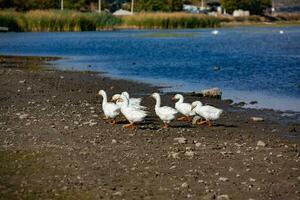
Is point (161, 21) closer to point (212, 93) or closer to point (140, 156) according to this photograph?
point (212, 93)

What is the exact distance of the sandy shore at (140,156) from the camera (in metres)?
10.4

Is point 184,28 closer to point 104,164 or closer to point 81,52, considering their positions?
point 81,52

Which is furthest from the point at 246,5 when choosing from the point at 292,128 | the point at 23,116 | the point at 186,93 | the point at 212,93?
the point at 23,116

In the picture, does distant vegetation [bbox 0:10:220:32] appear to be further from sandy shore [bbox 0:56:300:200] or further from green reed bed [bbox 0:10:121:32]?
sandy shore [bbox 0:56:300:200]

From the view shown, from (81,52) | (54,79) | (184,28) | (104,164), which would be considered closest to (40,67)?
(54,79)

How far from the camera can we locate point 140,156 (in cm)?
1259

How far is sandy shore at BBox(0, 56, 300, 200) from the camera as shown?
10.4m

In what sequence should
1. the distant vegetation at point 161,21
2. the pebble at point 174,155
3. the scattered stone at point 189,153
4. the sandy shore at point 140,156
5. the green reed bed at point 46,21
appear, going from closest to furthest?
the sandy shore at point 140,156 < the pebble at point 174,155 < the scattered stone at point 189,153 < the green reed bed at point 46,21 < the distant vegetation at point 161,21

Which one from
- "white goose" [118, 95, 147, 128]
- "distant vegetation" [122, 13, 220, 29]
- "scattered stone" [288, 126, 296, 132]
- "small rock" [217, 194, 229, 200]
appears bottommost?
"distant vegetation" [122, 13, 220, 29]

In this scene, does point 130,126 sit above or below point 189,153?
below

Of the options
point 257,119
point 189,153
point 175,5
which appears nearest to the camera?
point 189,153

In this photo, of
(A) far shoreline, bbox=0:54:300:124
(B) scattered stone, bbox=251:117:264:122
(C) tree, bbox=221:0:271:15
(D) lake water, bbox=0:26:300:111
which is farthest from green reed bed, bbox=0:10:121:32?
(C) tree, bbox=221:0:271:15

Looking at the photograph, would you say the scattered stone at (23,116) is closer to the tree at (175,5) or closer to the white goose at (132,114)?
the white goose at (132,114)

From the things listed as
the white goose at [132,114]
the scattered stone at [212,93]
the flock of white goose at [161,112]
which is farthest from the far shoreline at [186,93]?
the white goose at [132,114]
